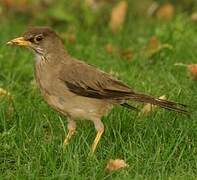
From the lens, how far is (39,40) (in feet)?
22.6

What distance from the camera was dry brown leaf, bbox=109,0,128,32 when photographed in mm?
10742

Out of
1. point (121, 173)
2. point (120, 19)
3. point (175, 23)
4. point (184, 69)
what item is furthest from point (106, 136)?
point (120, 19)

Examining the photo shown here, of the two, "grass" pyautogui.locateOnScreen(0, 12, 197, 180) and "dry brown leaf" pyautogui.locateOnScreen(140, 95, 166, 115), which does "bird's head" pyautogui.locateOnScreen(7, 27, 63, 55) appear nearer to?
"grass" pyautogui.locateOnScreen(0, 12, 197, 180)

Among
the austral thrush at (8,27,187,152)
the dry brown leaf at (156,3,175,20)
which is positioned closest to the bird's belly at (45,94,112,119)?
the austral thrush at (8,27,187,152)

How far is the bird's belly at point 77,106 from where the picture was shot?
261 inches

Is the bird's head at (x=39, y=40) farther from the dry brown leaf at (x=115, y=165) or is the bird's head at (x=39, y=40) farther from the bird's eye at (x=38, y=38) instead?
the dry brown leaf at (x=115, y=165)

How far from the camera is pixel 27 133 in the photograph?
6.82m

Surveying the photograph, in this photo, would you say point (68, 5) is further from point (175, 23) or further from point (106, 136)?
point (106, 136)

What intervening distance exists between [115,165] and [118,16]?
202 inches

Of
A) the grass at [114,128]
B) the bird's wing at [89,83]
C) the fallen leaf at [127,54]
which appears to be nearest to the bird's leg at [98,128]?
the grass at [114,128]

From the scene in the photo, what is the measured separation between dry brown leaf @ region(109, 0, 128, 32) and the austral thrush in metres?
3.79

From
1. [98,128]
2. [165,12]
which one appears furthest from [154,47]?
[98,128]

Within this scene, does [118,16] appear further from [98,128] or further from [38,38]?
[98,128]

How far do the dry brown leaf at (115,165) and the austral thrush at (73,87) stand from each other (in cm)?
47
